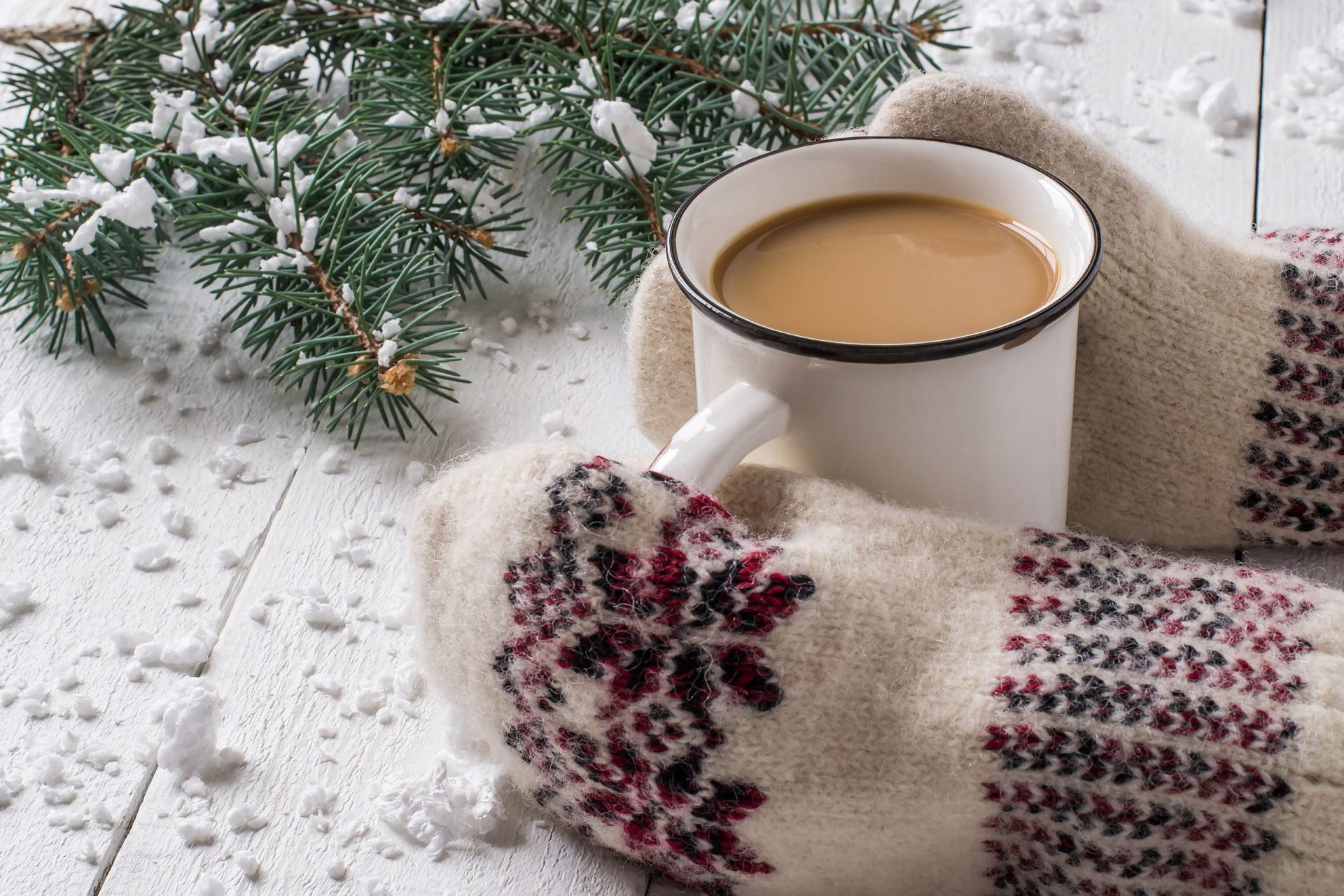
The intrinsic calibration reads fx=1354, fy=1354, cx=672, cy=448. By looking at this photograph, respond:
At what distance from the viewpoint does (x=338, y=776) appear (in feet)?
1.79

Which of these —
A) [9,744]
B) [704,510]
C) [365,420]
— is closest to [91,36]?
[365,420]

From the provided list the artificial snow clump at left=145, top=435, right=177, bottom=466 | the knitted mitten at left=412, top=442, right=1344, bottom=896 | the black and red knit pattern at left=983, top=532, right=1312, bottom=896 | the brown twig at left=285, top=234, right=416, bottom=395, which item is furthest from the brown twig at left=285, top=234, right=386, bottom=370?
the black and red knit pattern at left=983, top=532, right=1312, bottom=896

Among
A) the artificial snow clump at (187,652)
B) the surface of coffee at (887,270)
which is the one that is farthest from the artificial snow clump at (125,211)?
the surface of coffee at (887,270)

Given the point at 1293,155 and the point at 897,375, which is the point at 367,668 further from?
the point at 1293,155

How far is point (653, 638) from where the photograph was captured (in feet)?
1.44

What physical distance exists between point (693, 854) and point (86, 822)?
0.81 ft

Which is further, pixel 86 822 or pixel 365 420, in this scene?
pixel 365 420

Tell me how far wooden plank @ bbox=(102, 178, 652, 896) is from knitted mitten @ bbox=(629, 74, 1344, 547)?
144mm

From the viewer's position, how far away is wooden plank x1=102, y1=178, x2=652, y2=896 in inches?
20.1

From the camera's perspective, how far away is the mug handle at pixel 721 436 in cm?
48

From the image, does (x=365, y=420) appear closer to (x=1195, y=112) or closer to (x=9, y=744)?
(x=9, y=744)

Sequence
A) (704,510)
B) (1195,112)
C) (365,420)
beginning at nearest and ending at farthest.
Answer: (704,510) < (365,420) < (1195,112)

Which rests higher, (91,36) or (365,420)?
(91,36)

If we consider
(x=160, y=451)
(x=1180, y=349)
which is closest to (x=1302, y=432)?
(x=1180, y=349)
